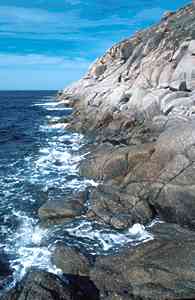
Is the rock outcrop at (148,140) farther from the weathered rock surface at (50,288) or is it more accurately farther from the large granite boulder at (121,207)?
the weathered rock surface at (50,288)

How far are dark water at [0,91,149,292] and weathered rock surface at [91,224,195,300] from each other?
148cm

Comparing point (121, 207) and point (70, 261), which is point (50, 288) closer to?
point (70, 261)

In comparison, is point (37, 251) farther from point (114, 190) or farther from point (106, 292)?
point (114, 190)

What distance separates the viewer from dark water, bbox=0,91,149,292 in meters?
12.6

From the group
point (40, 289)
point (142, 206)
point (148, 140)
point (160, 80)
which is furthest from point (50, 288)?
point (160, 80)

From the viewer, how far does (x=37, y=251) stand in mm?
12609

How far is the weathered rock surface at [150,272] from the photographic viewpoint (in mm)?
9586

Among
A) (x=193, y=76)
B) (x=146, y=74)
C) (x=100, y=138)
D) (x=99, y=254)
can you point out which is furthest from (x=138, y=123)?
(x=99, y=254)

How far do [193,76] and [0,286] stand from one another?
22712 millimetres

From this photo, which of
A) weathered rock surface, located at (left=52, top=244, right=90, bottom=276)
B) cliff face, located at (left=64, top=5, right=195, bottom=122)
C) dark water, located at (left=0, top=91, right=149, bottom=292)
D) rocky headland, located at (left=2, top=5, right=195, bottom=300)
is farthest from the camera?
cliff face, located at (left=64, top=5, right=195, bottom=122)

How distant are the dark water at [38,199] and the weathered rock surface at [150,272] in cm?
148

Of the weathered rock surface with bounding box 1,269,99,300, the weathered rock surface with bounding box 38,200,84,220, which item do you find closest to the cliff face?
the weathered rock surface with bounding box 38,200,84,220

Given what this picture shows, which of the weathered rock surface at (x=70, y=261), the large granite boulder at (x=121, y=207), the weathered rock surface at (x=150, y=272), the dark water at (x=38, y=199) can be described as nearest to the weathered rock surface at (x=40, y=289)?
the weathered rock surface at (x=70, y=261)

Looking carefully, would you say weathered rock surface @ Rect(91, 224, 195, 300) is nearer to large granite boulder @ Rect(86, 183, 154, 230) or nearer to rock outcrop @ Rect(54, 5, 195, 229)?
large granite boulder @ Rect(86, 183, 154, 230)
